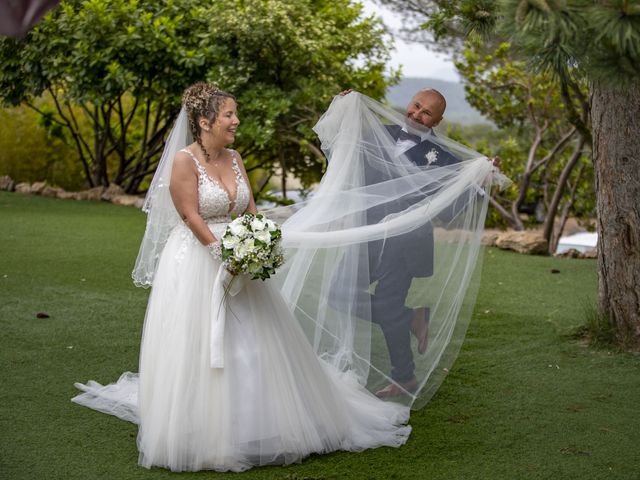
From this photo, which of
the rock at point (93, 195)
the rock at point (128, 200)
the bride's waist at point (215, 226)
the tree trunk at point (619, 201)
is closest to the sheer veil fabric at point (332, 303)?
the bride's waist at point (215, 226)

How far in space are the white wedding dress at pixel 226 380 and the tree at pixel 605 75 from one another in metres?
1.73

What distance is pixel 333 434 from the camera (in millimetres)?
4543

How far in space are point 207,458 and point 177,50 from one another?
9.20 metres

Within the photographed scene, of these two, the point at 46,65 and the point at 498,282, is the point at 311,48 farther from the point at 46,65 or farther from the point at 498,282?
the point at 498,282

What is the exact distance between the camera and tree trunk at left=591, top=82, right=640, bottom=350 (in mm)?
6109

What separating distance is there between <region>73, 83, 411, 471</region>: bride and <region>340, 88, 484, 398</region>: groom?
1.46ft

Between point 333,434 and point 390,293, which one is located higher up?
point 390,293

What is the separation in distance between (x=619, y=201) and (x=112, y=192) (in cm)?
1072

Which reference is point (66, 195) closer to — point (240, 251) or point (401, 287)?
point (401, 287)

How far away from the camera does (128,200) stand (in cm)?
1480

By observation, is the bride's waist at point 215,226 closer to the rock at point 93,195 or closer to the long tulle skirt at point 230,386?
the long tulle skirt at point 230,386

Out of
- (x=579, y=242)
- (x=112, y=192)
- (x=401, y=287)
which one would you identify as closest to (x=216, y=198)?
(x=401, y=287)

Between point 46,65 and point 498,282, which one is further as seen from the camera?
point 46,65

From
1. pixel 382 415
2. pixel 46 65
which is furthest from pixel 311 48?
pixel 382 415
